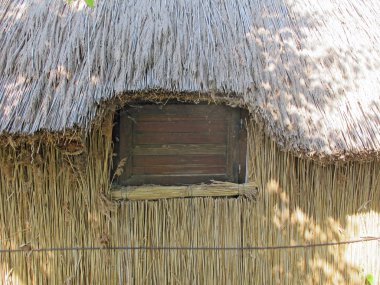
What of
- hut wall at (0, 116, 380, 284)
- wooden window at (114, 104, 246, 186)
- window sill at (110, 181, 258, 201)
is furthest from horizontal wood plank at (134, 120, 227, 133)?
window sill at (110, 181, 258, 201)

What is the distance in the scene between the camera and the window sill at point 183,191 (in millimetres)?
2424

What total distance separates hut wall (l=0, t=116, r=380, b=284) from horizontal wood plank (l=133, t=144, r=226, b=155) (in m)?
0.22

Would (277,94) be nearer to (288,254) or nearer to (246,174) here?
(246,174)

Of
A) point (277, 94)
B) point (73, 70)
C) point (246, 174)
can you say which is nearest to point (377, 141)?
point (277, 94)

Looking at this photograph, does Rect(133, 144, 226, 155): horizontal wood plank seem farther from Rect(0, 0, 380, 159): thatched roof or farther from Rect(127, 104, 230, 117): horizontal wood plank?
Rect(0, 0, 380, 159): thatched roof

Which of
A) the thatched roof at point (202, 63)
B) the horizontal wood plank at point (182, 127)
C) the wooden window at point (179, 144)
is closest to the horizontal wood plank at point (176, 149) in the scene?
the wooden window at point (179, 144)

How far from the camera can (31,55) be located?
7.54ft

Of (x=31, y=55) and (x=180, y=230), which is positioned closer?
(x=31, y=55)

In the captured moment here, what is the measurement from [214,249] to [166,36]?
1469 millimetres

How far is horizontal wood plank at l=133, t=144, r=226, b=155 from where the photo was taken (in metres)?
2.47

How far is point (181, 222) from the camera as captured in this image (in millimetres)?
2484

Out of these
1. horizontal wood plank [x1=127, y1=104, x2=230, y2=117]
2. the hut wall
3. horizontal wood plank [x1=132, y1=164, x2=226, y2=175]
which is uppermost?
horizontal wood plank [x1=127, y1=104, x2=230, y2=117]

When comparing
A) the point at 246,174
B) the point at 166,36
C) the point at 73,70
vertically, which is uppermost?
the point at 166,36

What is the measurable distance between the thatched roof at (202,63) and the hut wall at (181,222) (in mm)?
321
